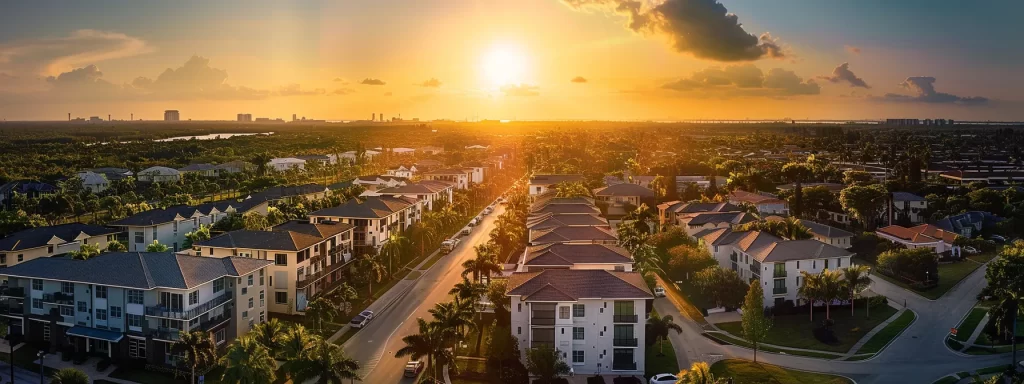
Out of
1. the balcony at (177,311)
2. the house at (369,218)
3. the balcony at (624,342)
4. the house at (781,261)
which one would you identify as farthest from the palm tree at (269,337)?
the house at (781,261)

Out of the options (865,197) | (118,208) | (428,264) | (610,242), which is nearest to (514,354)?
(610,242)

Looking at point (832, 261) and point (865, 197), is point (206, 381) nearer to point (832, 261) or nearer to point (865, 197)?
point (832, 261)

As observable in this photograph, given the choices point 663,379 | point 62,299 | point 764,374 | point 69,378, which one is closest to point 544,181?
point 764,374

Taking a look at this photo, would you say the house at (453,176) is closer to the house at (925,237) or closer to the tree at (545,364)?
the house at (925,237)

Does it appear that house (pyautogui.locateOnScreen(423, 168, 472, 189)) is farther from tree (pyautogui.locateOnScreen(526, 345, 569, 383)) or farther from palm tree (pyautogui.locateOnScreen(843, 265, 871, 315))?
tree (pyautogui.locateOnScreen(526, 345, 569, 383))

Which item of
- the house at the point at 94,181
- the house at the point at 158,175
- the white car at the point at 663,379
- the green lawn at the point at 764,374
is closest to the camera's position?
the white car at the point at 663,379

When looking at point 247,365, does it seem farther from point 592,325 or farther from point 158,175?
point 158,175
